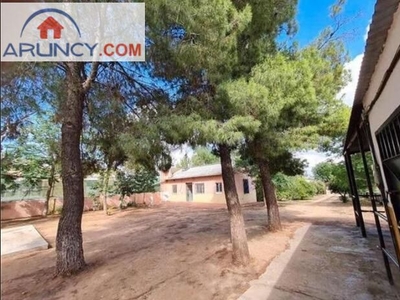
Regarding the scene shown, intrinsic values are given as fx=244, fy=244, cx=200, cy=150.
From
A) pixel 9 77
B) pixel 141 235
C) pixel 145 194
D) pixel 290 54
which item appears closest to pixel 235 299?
pixel 9 77

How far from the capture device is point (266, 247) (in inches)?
233

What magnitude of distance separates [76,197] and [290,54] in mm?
5196

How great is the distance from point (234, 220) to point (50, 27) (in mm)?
4557

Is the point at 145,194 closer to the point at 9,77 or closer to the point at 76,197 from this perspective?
the point at 76,197

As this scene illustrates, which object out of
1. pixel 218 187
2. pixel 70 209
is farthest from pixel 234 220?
pixel 218 187

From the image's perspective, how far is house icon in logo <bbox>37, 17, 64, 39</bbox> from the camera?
149 cm

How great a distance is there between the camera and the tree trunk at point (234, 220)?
193 inches

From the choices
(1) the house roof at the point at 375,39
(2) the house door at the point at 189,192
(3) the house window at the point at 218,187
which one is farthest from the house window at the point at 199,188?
(1) the house roof at the point at 375,39

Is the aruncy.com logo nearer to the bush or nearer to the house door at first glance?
the bush

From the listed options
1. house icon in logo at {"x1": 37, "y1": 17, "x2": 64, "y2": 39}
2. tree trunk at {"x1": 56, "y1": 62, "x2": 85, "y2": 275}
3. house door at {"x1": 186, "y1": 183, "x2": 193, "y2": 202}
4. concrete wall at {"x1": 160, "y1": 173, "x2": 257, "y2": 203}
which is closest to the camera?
house icon in logo at {"x1": 37, "y1": 17, "x2": 64, "y2": 39}

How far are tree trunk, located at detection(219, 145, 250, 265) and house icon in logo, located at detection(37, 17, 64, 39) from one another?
3641mm

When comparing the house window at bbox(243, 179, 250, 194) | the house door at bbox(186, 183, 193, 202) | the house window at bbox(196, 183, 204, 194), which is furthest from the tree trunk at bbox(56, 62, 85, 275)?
the house door at bbox(186, 183, 193, 202)

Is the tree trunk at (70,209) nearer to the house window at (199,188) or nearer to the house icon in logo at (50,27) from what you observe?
the house icon in logo at (50,27)

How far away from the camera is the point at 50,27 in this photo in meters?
1.57
